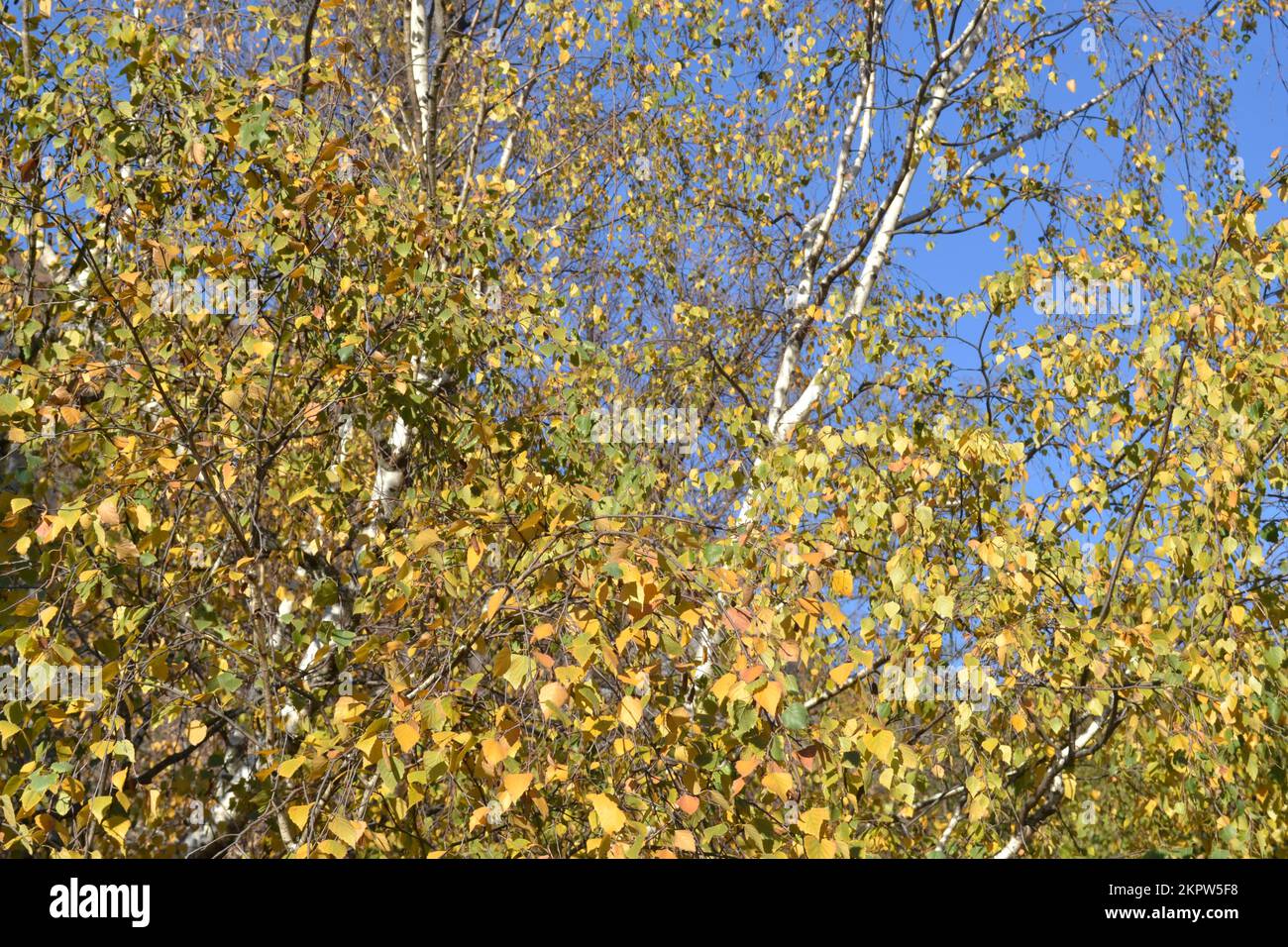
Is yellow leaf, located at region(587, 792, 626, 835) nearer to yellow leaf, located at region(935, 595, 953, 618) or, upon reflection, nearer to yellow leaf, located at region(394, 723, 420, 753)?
yellow leaf, located at region(394, 723, 420, 753)

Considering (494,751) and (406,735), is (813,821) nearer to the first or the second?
(494,751)

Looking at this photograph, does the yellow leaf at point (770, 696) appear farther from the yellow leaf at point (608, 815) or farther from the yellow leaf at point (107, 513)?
the yellow leaf at point (107, 513)

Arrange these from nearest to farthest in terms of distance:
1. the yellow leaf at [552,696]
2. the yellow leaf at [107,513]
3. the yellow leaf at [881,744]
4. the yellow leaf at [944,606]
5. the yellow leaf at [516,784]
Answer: the yellow leaf at [516,784] < the yellow leaf at [552,696] < the yellow leaf at [881,744] < the yellow leaf at [107,513] < the yellow leaf at [944,606]

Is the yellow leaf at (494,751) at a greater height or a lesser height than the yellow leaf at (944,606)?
lesser

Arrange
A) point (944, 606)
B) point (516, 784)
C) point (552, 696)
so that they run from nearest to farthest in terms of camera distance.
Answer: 1. point (516, 784)
2. point (552, 696)
3. point (944, 606)

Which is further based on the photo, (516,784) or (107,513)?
(107,513)

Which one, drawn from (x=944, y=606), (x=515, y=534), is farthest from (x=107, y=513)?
(x=944, y=606)

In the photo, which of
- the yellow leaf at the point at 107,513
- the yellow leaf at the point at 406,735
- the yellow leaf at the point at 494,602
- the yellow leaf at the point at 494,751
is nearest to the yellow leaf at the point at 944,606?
the yellow leaf at the point at 494,602

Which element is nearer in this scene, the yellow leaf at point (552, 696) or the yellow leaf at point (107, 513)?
the yellow leaf at point (552, 696)

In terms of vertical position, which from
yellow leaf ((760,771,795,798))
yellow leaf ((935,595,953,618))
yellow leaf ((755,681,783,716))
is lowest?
yellow leaf ((760,771,795,798))

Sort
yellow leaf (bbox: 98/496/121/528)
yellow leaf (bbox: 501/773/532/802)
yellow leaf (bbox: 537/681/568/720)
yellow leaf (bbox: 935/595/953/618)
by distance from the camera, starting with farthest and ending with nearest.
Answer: yellow leaf (bbox: 935/595/953/618)
yellow leaf (bbox: 98/496/121/528)
yellow leaf (bbox: 537/681/568/720)
yellow leaf (bbox: 501/773/532/802)

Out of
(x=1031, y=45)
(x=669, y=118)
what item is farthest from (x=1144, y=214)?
(x=669, y=118)

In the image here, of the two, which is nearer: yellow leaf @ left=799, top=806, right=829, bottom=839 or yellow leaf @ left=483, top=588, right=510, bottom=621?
yellow leaf @ left=799, top=806, right=829, bottom=839

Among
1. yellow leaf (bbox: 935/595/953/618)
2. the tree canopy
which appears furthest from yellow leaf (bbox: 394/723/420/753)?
yellow leaf (bbox: 935/595/953/618)
